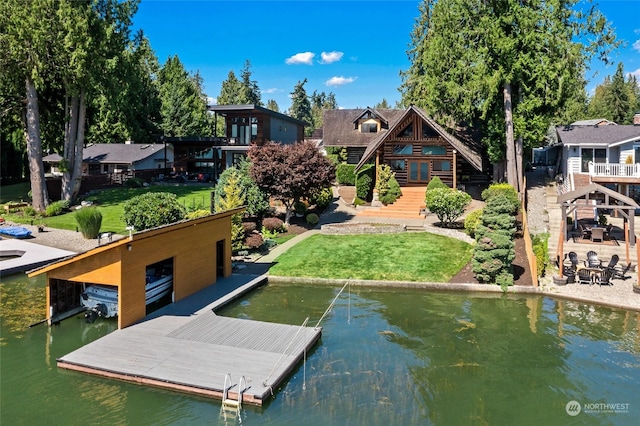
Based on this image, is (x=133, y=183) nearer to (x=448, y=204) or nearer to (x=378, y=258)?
(x=378, y=258)

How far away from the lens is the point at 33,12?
3067cm

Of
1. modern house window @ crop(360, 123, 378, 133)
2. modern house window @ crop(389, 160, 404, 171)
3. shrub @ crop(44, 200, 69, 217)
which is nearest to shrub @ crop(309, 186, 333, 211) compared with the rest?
modern house window @ crop(389, 160, 404, 171)

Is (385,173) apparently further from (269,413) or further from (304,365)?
(269,413)

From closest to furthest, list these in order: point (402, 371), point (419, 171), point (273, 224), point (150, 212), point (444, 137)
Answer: point (402, 371) < point (150, 212) < point (273, 224) < point (444, 137) < point (419, 171)

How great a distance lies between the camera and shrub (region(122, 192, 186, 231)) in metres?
23.1

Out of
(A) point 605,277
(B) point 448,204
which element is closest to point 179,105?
(B) point 448,204

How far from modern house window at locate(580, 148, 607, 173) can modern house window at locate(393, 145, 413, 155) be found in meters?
12.1

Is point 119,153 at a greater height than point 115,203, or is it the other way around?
point 119,153

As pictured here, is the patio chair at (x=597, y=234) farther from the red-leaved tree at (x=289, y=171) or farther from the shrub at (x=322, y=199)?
the shrub at (x=322, y=199)

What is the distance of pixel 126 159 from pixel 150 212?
29252 mm

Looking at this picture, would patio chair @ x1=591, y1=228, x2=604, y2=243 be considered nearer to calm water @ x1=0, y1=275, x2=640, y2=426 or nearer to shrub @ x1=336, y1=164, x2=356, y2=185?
calm water @ x1=0, y1=275, x2=640, y2=426

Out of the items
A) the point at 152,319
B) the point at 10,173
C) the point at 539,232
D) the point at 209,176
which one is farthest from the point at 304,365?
the point at 10,173

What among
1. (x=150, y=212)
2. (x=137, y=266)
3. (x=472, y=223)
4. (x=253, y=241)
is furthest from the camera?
(x=472, y=223)

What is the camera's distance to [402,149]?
122 ft
